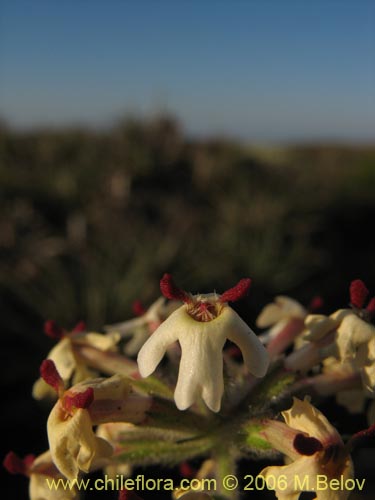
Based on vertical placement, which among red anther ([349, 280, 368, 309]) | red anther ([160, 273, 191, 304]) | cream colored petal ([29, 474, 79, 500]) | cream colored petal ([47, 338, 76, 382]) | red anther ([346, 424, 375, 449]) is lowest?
cream colored petal ([29, 474, 79, 500])

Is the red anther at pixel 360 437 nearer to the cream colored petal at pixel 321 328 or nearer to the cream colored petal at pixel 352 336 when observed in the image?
the cream colored petal at pixel 352 336

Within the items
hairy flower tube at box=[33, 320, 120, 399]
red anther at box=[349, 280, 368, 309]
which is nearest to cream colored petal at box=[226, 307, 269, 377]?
red anther at box=[349, 280, 368, 309]

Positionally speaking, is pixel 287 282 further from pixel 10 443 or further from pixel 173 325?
pixel 173 325

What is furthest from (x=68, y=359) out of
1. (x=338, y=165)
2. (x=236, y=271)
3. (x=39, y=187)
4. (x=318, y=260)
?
(x=338, y=165)

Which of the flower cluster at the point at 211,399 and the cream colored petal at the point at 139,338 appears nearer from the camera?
the flower cluster at the point at 211,399

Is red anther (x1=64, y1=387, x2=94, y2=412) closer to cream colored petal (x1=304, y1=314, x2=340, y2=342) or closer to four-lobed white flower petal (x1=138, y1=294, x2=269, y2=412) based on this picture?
four-lobed white flower petal (x1=138, y1=294, x2=269, y2=412)

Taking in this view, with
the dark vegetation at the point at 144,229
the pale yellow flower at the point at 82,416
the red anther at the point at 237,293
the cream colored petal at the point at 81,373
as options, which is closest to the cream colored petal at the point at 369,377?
the red anther at the point at 237,293

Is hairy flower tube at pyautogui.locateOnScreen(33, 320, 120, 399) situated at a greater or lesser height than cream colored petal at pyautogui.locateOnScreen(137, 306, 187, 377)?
lesser
